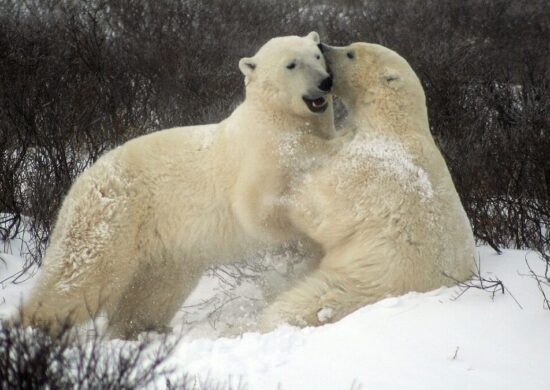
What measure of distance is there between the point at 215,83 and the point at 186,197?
4528mm

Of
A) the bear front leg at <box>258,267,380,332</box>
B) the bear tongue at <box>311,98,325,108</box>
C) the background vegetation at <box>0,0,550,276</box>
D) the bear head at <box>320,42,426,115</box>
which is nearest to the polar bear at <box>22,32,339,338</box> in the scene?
the bear tongue at <box>311,98,325,108</box>

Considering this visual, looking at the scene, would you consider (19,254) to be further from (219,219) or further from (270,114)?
(270,114)

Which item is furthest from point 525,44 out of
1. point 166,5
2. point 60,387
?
point 60,387

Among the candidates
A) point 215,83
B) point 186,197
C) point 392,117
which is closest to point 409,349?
point 392,117

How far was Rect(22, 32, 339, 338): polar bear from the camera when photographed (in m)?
3.43

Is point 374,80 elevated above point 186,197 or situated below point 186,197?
above

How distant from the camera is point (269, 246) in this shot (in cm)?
354

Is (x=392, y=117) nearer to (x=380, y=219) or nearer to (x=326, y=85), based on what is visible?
(x=326, y=85)

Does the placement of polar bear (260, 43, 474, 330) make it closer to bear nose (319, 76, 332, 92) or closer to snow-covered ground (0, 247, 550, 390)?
snow-covered ground (0, 247, 550, 390)

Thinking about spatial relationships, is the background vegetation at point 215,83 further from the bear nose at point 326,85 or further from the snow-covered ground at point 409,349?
the bear nose at point 326,85

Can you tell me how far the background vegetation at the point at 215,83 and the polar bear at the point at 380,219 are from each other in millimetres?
500

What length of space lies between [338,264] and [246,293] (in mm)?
1233

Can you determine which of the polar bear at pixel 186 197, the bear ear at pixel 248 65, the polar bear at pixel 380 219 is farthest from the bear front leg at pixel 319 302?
the bear ear at pixel 248 65

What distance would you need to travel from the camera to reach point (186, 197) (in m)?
3.64
